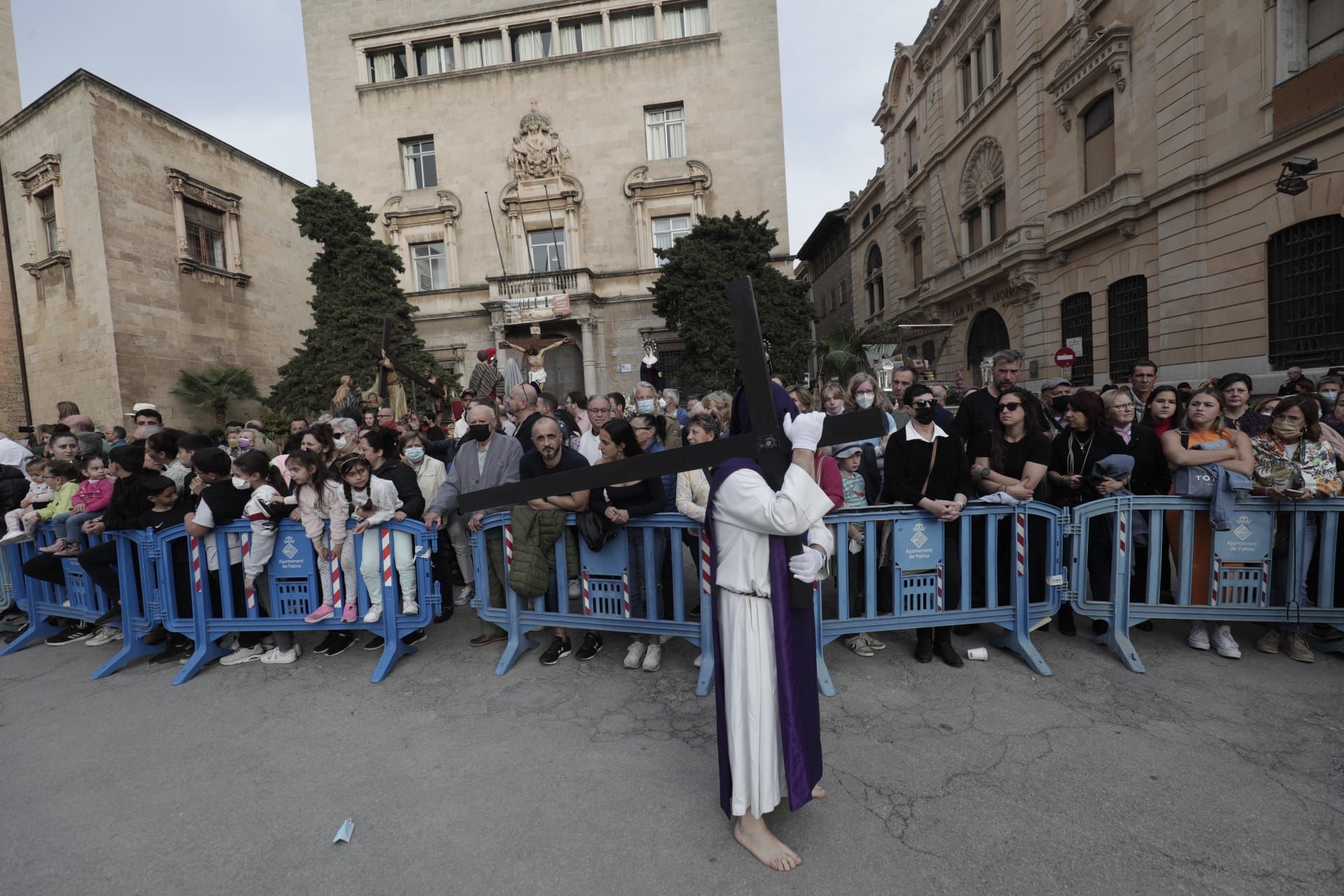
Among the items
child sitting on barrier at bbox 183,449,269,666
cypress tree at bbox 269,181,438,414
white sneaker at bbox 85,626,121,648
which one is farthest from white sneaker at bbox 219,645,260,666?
cypress tree at bbox 269,181,438,414

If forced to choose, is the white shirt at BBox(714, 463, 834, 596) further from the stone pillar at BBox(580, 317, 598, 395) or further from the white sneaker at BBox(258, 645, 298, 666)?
the stone pillar at BBox(580, 317, 598, 395)

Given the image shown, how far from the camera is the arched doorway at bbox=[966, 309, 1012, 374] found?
21.3 m

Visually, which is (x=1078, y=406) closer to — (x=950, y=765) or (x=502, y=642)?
(x=950, y=765)

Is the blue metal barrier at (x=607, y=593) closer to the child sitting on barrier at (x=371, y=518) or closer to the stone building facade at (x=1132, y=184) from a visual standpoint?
the child sitting on barrier at (x=371, y=518)

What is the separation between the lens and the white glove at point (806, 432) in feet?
7.41

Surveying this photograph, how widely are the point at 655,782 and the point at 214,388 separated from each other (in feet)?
73.8

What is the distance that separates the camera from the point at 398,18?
24.8m

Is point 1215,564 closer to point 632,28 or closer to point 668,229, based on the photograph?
point 668,229

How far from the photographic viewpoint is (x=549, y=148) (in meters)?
24.0

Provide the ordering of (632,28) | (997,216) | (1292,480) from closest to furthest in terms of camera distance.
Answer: (1292,480) → (997,216) → (632,28)

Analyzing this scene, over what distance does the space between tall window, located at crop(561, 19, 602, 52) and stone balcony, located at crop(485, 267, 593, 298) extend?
30.4 feet

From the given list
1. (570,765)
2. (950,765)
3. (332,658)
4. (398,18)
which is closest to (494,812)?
(570,765)

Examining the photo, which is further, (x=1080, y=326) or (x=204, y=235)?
(x=204, y=235)

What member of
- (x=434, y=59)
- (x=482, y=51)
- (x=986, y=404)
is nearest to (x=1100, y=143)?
(x=986, y=404)
